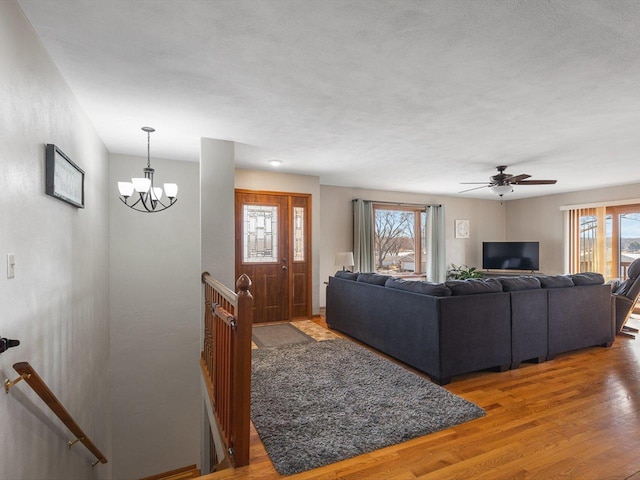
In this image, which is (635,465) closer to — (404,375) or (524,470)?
(524,470)

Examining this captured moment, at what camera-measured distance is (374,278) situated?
420 cm

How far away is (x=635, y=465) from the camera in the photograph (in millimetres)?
1978

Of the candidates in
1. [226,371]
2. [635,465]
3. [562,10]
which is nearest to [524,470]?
[635,465]

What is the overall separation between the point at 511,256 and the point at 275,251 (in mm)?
5768

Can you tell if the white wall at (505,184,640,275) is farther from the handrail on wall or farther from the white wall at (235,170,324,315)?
the handrail on wall

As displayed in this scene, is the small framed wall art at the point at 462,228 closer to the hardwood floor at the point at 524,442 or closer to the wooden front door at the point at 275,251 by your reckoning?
the wooden front door at the point at 275,251

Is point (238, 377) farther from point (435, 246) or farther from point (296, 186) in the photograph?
point (435, 246)

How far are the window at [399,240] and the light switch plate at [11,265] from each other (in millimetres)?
6291

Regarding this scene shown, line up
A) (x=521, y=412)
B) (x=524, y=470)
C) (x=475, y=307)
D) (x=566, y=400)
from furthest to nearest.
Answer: (x=475, y=307)
(x=566, y=400)
(x=521, y=412)
(x=524, y=470)

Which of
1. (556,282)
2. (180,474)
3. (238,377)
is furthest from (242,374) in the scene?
(180,474)

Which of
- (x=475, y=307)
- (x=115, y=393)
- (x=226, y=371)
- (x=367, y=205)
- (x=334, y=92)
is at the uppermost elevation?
(x=334, y=92)

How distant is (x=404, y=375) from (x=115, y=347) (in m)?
3.62

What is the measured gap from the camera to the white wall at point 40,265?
5.20 feet

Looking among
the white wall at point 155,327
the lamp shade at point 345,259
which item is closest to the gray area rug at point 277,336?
the white wall at point 155,327
